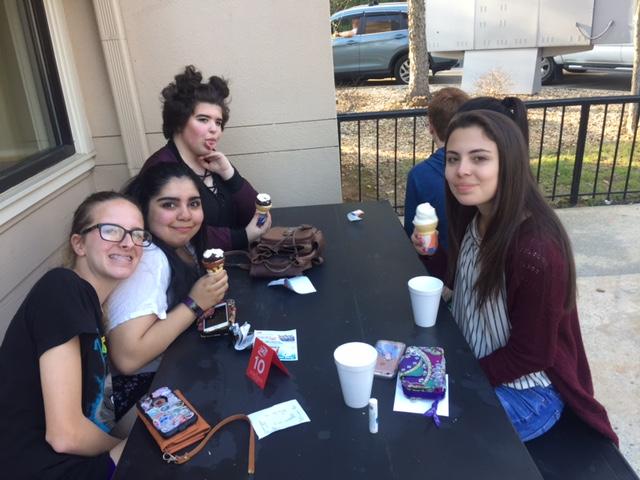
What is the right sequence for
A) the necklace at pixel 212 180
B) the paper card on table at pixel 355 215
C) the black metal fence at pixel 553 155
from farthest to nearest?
the black metal fence at pixel 553 155
the paper card on table at pixel 355 215
the necklace at pixel 212 180

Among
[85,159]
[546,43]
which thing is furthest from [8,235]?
[546,43]

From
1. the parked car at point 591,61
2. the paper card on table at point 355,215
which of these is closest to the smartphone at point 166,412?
the paper card on table at point 355,215

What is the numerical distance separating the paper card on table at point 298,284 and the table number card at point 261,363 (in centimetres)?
57

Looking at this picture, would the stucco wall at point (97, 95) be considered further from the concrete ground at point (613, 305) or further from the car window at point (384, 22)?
the car window at point (384, 22)

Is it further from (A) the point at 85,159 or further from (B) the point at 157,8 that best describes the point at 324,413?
(B) the point at 157,8

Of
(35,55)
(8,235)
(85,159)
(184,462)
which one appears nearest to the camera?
(184,462)

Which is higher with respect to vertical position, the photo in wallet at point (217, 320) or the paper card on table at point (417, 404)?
the photo in wallet at point (217, 320)

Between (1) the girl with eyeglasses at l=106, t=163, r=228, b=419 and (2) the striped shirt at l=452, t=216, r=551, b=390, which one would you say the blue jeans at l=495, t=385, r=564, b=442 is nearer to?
(2) the striped shirt at l=452, t=216, r=551, b=390

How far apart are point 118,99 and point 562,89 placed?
401 inches

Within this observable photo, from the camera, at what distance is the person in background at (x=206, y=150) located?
2773mm

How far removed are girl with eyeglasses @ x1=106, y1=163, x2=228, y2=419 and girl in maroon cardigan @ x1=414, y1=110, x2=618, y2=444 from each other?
0.98 m

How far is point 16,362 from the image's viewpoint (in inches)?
58.9

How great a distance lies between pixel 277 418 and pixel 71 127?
112 inches

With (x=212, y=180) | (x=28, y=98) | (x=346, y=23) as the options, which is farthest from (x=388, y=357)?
(x=346, y=23)
